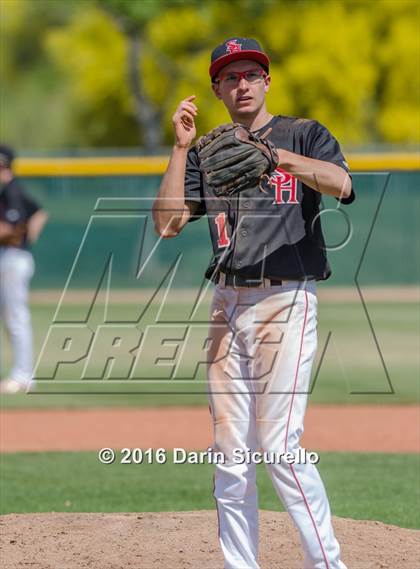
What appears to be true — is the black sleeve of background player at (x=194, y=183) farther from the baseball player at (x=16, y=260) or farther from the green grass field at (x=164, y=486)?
Result: the baseball player at (x=16, y=260)

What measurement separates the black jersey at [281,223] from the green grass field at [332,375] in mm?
5235

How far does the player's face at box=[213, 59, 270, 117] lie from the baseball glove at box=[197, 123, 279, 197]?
0.15 m

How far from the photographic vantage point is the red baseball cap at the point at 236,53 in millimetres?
4277

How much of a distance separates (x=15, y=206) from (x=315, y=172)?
20.8 ft

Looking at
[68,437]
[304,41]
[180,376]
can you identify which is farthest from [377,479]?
[304,41]

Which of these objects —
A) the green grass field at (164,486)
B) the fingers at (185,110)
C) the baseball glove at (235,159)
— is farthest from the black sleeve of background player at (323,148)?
the green grass field at (164,486)

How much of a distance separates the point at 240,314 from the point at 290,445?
0.53m

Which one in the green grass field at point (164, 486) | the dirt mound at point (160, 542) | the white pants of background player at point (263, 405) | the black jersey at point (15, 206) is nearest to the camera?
the white pants of background player at point (263, 405)

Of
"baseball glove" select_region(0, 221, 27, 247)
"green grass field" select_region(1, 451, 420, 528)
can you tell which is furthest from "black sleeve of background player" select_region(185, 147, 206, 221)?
"baseball glove" select_region(0, 221, 27, 247)

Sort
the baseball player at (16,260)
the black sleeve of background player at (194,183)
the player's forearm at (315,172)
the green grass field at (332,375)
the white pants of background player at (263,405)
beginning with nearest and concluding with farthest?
the player's forearm at (315,172)
the white pants of background player at (263,405)
the black sleeve of background player at (194,183)
the baseball player at (16,260)
the green grass field at (332,375)

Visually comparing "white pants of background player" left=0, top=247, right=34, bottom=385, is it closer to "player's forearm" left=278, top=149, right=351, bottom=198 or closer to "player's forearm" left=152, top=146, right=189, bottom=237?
"player's forearm" left=152, top=146, right=189, bottom=237

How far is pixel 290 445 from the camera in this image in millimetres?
4172

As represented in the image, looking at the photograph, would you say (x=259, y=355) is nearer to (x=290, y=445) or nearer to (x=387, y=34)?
(x=290, y=445)

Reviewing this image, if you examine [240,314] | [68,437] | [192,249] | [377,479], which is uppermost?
[240,314]
